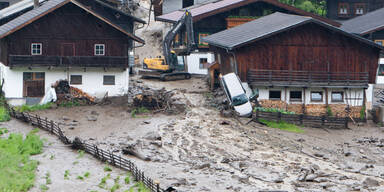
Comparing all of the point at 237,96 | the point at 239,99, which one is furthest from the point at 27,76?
the point at 239,99

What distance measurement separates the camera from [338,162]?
3133 cm

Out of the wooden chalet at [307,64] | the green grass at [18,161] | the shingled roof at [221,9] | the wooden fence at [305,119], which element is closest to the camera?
the green grass at [18,161]

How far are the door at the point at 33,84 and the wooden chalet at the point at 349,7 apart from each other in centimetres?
3959

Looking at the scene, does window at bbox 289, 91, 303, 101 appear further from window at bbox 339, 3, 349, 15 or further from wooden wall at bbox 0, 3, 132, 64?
window at bbox 339, 3, 349, 15

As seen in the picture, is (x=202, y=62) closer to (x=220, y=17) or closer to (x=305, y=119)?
(x=220, y=17)

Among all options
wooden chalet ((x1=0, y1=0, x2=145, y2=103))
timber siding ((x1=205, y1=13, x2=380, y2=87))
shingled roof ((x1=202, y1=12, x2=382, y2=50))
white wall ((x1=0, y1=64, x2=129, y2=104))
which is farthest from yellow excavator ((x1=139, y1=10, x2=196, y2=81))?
timber siding ((x1=205, y1=13, x2=380, y2=87))

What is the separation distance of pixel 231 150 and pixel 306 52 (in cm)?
1343

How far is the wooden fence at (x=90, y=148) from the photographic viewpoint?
24.5 m

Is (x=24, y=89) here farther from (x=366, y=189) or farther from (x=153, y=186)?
(x=366, y=189)

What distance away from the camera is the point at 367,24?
56.6 meters

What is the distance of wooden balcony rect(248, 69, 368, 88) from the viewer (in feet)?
135

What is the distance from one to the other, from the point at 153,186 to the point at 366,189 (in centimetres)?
978

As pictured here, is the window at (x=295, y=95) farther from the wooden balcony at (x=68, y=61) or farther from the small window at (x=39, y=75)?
the small window at (x=39, y=75)

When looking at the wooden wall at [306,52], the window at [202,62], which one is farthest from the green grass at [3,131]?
the window at [202,62]
